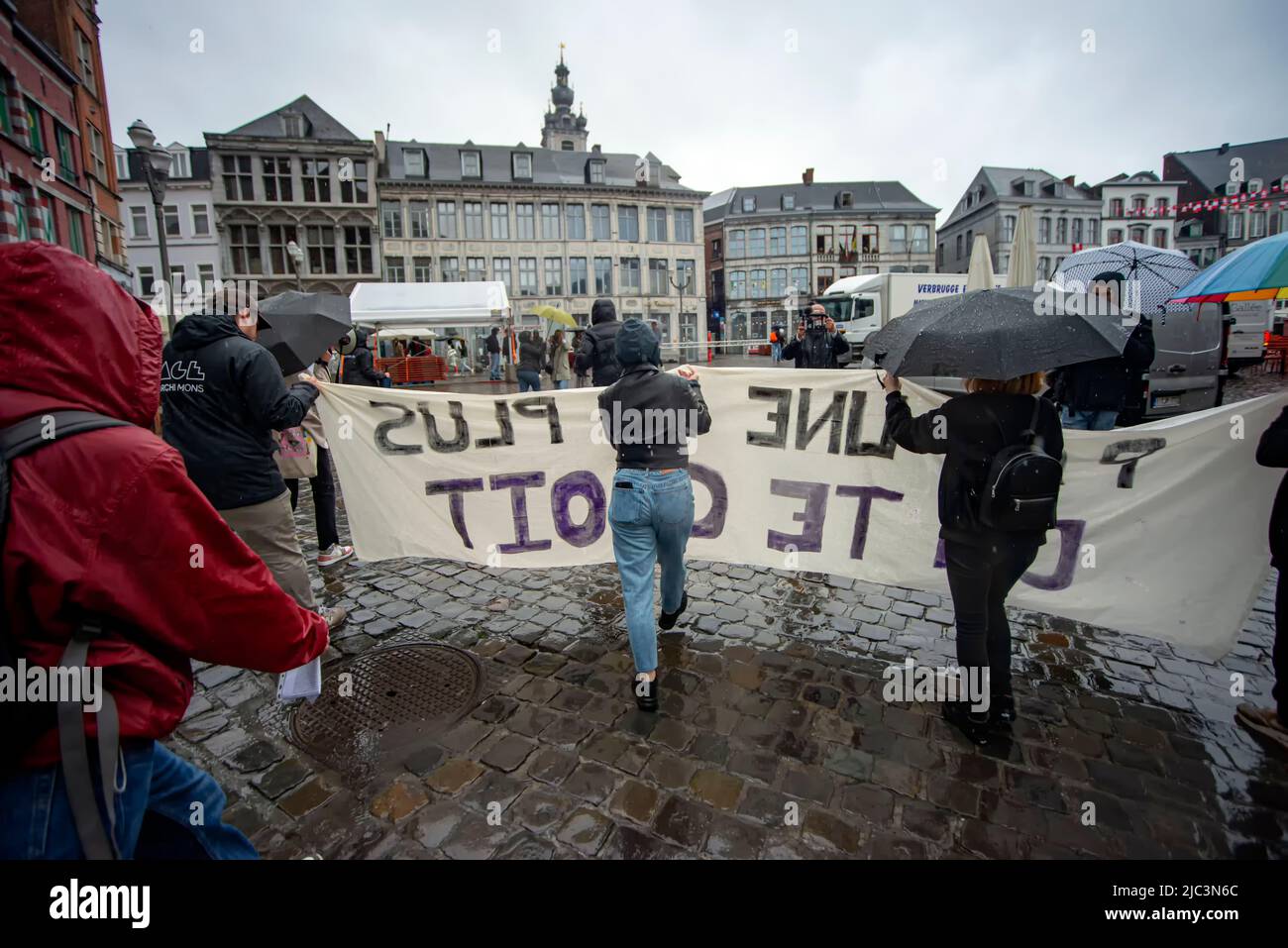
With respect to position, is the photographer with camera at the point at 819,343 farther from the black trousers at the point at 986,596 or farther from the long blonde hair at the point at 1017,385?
the black trousers at the point at 986,596

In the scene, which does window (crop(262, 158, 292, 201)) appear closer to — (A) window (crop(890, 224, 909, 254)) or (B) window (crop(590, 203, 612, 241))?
(B) window (crop(590, 203, 612, 241))

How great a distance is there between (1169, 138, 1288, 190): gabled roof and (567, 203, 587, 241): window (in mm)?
56315

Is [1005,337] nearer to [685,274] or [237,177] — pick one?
[685,274]

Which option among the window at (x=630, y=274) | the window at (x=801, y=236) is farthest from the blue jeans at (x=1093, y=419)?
the window at (x=801, y=236)

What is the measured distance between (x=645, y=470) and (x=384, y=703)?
1962 millimetres

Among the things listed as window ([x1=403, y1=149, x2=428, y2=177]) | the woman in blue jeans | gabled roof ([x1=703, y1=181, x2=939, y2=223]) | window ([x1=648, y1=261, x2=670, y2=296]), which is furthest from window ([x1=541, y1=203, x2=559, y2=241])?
the woman in blue jeans

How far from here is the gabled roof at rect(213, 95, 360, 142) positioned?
39531mm

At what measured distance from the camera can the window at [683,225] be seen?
155 feet

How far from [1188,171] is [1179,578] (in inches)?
3044

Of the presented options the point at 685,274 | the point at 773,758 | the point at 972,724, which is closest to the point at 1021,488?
the point at 972,724

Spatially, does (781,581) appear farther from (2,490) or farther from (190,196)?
(190,196)

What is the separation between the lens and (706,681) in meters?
3.64
